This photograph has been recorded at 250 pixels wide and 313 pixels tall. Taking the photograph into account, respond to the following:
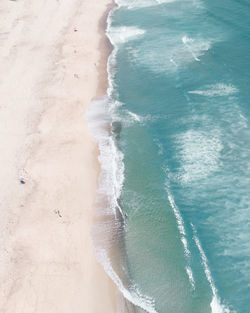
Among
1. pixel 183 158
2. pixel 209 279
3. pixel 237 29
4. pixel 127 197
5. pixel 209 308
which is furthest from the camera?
pixel 237 29

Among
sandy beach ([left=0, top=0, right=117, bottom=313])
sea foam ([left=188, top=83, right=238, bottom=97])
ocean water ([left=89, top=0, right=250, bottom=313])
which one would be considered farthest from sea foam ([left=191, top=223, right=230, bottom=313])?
sea foam ([left=188, top=83, right=238, bottom=97])

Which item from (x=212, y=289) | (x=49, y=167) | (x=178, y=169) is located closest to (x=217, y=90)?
(x=178, y=169)

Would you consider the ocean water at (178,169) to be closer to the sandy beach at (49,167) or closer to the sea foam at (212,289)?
the sea foam at (212,289)

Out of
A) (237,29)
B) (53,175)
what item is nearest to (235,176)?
(53,175)

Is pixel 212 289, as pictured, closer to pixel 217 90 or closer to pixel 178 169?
pixel 178 169

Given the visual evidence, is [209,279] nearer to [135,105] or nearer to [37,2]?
[135,105]
